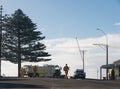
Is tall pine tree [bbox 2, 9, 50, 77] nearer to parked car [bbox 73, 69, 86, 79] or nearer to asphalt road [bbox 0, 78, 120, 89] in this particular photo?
parked car [bbox 73, 69, 86, 79]

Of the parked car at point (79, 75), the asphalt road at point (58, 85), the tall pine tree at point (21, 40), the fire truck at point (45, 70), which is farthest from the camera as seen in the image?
the tall pine tree at point (21, 40)

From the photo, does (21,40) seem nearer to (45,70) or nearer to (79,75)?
(45,70)

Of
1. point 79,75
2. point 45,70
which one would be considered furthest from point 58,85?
point 45,70

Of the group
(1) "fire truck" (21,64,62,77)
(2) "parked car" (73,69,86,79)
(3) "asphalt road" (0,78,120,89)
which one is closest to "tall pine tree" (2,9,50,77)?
(1) "fire truck" (21,64,62,77)

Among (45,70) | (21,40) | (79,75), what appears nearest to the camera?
(79,75)

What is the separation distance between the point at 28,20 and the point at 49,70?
2352 centimetres

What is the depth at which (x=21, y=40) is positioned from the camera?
326 ft

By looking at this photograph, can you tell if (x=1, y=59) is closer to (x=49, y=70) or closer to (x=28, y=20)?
(x=28, y=20)

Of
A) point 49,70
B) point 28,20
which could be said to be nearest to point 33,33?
point 28,20

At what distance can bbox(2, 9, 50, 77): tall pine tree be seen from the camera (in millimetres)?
98250

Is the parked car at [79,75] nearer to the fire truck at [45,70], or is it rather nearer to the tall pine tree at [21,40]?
the fire truck at [45,70]

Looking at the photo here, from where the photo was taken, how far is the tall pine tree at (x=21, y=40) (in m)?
98.2

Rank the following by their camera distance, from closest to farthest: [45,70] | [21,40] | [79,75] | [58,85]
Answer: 1. [58,85]
2. [79,75]
3. [45,70]
4. [21,40]

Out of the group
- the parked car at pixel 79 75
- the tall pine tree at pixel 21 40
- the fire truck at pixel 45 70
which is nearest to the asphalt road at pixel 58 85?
the parked car at pixel 79 75
